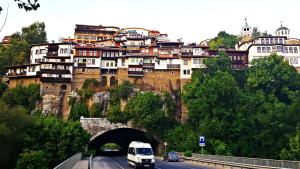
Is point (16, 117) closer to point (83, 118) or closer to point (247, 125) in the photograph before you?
point (83, 118)

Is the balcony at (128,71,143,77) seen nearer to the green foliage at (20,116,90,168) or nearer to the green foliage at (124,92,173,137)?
the green foliage at (124,92,173,137)

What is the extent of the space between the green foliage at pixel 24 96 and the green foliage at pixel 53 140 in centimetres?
3035

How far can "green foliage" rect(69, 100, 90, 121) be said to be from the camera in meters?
72.0

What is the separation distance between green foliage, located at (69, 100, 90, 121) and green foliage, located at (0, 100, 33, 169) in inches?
1234

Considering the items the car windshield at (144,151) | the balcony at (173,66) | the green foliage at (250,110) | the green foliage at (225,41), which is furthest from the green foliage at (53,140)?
the green foliage at (225,41)

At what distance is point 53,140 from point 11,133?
30.2 ft

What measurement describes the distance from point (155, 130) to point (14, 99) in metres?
36.3

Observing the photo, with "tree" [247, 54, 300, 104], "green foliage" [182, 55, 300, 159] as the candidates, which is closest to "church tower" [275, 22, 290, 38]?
"green foliage" [182, 55, 300, 159]

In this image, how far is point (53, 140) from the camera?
44500 millimetres

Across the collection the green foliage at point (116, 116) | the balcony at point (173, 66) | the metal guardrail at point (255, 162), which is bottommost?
the metal guardrail at point (255, 162)

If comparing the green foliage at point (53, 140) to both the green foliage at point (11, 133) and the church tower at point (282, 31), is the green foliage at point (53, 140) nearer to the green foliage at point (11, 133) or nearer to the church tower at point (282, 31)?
the green foliage at point (11, 133)

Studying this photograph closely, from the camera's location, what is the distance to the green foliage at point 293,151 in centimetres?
5088

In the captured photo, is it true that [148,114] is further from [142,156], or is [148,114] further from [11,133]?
[142,156]

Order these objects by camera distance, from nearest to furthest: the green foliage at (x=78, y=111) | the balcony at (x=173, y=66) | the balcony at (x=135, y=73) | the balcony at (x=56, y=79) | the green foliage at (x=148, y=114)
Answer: the green foliage at (x=148, y=114) → the green foliage at (x=78, y=111) → the balcony at (x=56, y=79) → the balcony at (x=135, y=73) → the balcony at (x=173, y=66)
